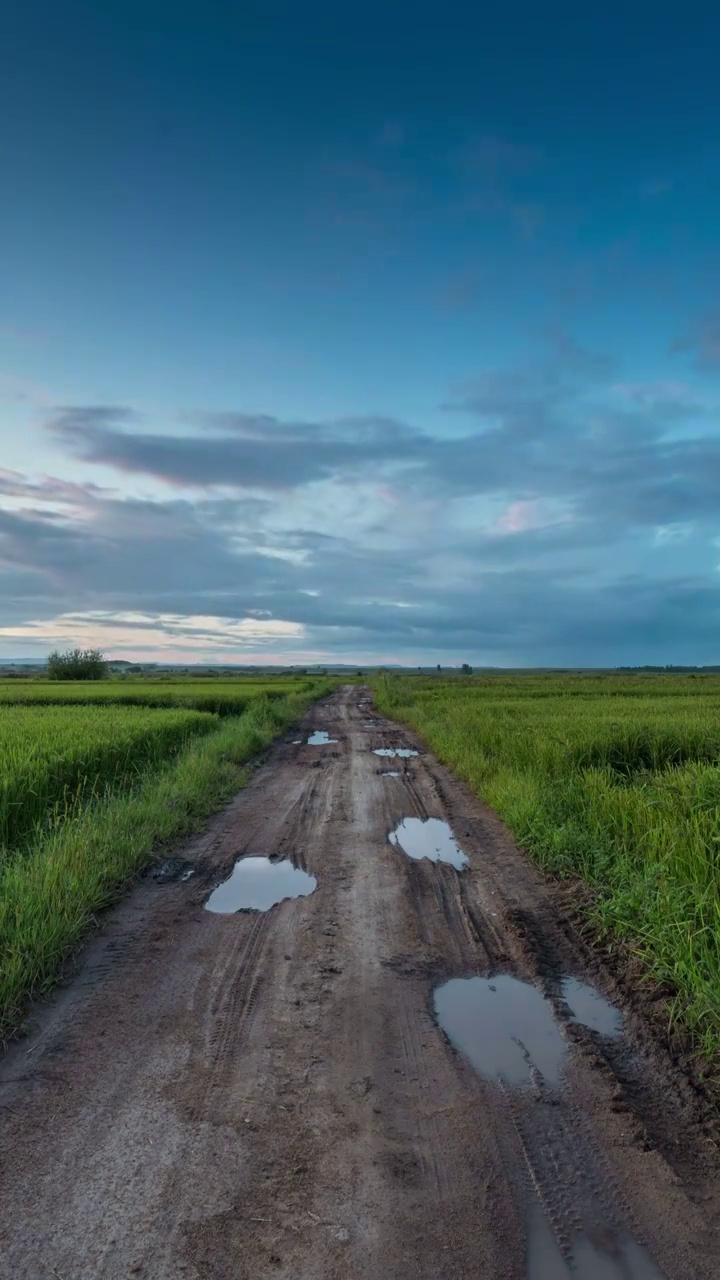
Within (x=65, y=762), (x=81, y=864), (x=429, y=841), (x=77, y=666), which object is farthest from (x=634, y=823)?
(x=77, y=666)

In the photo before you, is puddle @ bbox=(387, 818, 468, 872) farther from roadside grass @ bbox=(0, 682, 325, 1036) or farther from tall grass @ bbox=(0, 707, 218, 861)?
tall grass @ bbox=(0, 707, 218, 861)

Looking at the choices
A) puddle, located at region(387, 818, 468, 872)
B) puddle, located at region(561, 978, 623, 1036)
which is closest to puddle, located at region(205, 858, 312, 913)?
puddle, located at region(387, 818, 468, 872)

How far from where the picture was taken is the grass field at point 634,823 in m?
4.17

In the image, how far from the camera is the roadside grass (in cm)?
411

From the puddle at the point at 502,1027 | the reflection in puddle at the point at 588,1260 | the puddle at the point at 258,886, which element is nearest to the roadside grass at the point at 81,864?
the puddle at the point at 258,886

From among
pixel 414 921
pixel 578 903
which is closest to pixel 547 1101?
pixel 414 921

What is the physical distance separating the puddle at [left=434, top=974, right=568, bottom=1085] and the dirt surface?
74 mm

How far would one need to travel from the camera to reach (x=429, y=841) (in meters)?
Answer: 7.70

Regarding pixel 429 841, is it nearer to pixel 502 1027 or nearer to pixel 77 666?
pixel 502 1027

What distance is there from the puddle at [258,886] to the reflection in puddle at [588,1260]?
3.50m

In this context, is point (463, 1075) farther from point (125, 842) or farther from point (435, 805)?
point (435, 805)

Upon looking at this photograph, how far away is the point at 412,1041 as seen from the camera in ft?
11.6

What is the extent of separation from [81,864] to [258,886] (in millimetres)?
1603

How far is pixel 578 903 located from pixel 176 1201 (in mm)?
4071
